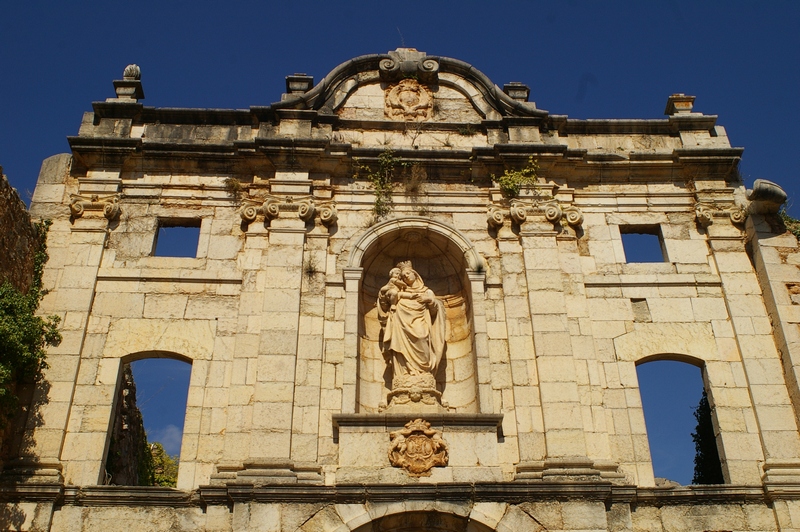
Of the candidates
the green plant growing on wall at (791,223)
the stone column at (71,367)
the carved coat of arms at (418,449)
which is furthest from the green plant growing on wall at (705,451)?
the stone column at (71,367)

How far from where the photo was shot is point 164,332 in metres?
11.4

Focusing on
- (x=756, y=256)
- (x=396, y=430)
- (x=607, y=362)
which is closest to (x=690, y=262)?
(x=756, y=256)

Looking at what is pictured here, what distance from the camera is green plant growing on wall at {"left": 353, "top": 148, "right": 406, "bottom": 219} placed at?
12.7 metres

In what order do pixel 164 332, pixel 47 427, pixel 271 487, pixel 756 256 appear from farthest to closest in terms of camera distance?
pixel 756 256 < pixel 164 332 < pixel 47 427 < pixel 271 487

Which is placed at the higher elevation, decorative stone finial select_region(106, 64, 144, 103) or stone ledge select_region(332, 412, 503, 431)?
decorative stone finial select_region(106, 64, 144, 103)

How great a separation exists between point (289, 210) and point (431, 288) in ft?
8.53

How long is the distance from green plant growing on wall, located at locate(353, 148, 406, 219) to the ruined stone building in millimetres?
41

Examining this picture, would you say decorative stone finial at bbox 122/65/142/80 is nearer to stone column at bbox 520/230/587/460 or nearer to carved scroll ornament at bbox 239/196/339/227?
carved scroll ornament at bbox 239/196/339/227

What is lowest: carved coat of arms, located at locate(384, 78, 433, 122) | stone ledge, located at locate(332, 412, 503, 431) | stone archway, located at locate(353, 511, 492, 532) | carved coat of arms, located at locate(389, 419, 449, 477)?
stone archway, located at locate(353, 511, 492, 532)

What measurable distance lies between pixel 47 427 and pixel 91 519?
1440 millimetres

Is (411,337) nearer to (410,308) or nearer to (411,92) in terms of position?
(410,308)

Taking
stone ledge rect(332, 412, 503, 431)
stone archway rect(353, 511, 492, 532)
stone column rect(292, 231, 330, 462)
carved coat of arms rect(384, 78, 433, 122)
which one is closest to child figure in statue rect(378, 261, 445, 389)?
stone ledge rect(332, 412, 503, 431)

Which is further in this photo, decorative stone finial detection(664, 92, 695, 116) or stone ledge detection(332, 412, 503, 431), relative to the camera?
decorative stone finial detection(664, 92, 695, 116)

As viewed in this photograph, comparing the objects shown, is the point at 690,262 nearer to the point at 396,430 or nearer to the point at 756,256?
the point at 756,256
